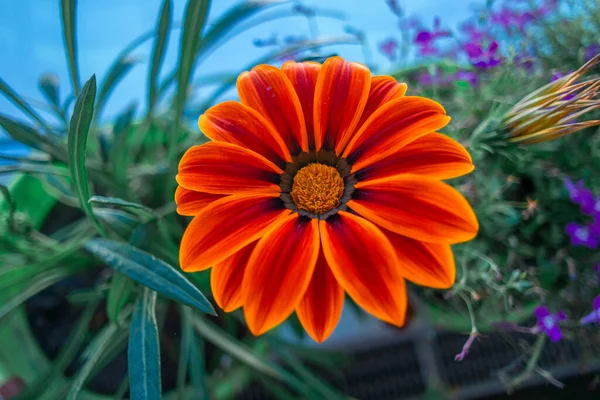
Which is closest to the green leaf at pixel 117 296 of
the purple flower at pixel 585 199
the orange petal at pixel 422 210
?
the orange petal at pixel 422 210

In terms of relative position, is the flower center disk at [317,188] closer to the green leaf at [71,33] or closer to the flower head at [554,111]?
the flower head at [554,111]

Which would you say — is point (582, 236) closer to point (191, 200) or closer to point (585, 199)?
point (585, 199)

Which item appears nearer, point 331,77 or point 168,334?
point 331,77

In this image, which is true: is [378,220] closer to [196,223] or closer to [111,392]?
[196,223]

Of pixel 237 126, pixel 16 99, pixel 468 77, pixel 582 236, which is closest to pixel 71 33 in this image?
pixel 16 99

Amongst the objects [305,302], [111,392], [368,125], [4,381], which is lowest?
[111,392]

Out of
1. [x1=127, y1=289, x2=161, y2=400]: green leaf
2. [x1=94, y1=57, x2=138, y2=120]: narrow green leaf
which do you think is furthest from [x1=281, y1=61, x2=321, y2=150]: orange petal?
[x1=94, y1=57, x2=138, y2=120]: narrow green leaf

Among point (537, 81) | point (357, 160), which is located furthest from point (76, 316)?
point (537, 81)
